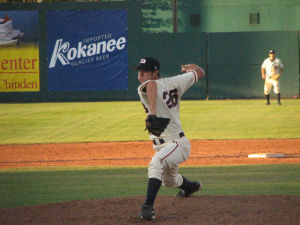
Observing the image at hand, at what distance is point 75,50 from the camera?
79.0ft

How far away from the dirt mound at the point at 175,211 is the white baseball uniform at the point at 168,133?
0.45 meters

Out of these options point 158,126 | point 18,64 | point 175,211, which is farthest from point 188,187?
point 18,64

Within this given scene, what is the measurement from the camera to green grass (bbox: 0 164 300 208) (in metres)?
6.93

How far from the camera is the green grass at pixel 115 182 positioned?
Result: 22.7ft

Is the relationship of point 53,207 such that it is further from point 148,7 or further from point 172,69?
point 148,7

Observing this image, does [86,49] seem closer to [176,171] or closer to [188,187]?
[188,187]

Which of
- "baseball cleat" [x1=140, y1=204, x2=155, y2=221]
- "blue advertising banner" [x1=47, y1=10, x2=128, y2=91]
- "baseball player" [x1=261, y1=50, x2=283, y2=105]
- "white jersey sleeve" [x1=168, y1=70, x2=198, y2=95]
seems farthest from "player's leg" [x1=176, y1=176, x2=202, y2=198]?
"blue advertising banner" [x1=47, y1=10, x2=128, y2=91]

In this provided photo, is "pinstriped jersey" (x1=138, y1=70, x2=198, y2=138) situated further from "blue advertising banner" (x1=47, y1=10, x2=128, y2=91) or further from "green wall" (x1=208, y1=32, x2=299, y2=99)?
"blue advertising banner" (x1=47, y1=10, x2=128, y2=91)

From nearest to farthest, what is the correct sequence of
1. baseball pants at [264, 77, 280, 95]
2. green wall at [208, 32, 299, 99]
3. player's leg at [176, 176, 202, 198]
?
player's leg at [176, 176, 202, 198], baseball pants at [264, 77, 280, 95], green wall at [208, 32, 299, 99]

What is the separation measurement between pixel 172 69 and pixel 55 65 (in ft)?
16.9

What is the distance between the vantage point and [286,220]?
5.20 metres

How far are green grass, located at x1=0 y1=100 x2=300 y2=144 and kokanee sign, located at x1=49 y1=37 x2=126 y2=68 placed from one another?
11.3 feet

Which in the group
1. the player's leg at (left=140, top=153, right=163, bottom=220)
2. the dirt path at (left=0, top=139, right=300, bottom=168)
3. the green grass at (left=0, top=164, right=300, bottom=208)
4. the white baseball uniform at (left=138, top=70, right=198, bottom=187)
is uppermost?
the white baseball uniform at (left=138, top=70, right=198, bottom=187)

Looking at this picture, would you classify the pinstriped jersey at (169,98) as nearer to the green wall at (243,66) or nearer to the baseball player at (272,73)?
the baseball player at (272,73)
